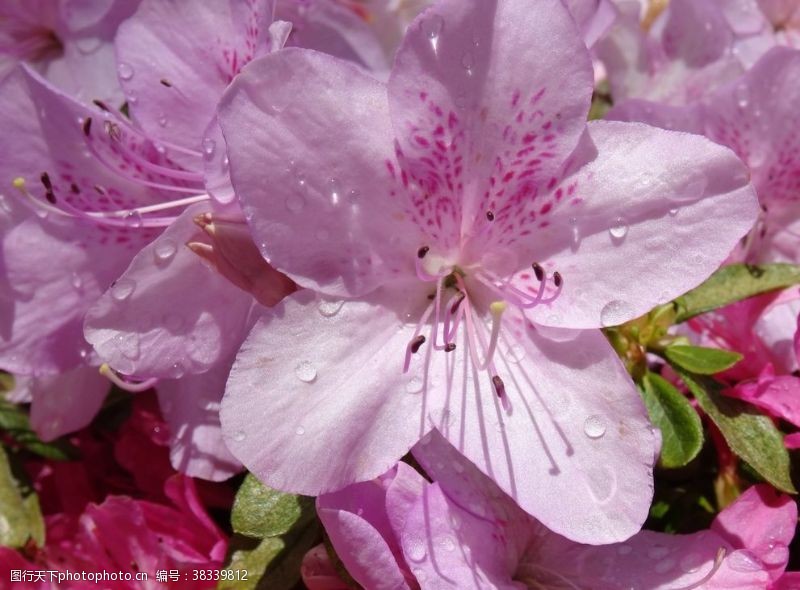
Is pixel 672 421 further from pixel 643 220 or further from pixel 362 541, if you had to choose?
pixel 362 541

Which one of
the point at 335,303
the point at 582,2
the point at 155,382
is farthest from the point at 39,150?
the point at 582,2

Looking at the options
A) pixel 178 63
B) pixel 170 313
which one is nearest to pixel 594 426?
pixel 170 313

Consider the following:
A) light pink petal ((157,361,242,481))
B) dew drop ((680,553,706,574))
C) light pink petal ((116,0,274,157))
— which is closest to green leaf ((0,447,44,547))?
light pink petal ((157,361,242,481))

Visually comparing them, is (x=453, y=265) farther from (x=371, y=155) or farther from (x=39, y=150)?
(x=39, y=150)

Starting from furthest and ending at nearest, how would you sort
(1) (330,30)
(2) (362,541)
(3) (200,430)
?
(1) (330,30) < (3) (200,430) < (2) (362,541)

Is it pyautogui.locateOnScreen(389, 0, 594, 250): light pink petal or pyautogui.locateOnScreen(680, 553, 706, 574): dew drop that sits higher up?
pyautogui.locateOnScreen(389, 0, 594, 250): light pink petal

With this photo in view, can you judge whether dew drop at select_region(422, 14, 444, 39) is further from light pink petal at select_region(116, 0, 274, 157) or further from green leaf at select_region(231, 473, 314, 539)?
green leaf at select_region(231, 473, 314, 539)
